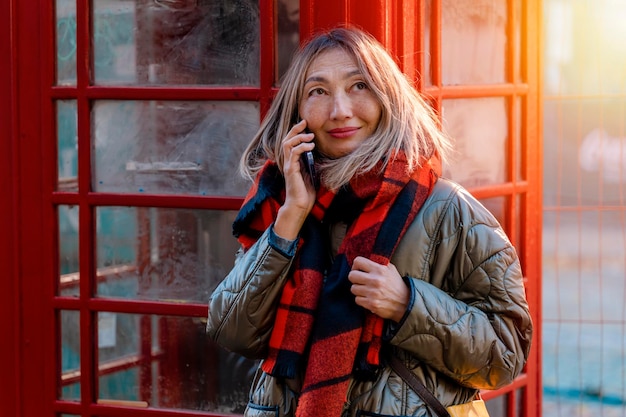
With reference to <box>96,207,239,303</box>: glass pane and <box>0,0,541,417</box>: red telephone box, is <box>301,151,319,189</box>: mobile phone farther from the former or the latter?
<box>96,207,239,303</box>: glass pane

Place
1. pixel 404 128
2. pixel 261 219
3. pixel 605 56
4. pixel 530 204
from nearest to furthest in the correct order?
pixel 404 128
pixel 261 219
pixel 530 204
pixel 605 56

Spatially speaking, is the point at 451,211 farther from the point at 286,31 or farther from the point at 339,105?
the point at 286,31

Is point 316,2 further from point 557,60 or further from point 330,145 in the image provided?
point 557,60

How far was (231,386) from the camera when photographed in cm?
330

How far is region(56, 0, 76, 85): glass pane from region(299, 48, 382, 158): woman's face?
1.19 meters

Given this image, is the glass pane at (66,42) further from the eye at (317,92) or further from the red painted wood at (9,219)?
the eye at (317,92)

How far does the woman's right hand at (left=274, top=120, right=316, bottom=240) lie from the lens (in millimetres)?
2381

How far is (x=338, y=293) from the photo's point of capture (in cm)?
231

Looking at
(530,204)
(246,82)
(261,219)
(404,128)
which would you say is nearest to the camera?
(404,128)

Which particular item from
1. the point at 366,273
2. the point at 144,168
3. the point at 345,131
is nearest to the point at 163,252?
the point at 144,168

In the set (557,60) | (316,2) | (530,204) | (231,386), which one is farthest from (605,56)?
(231,386)

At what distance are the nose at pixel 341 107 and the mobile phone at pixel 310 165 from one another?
0.36ft

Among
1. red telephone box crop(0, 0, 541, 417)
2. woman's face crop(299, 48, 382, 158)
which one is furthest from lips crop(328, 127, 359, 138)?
red telephone box crop(0, 0, 541, 417)

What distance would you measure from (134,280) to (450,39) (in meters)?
1.34
